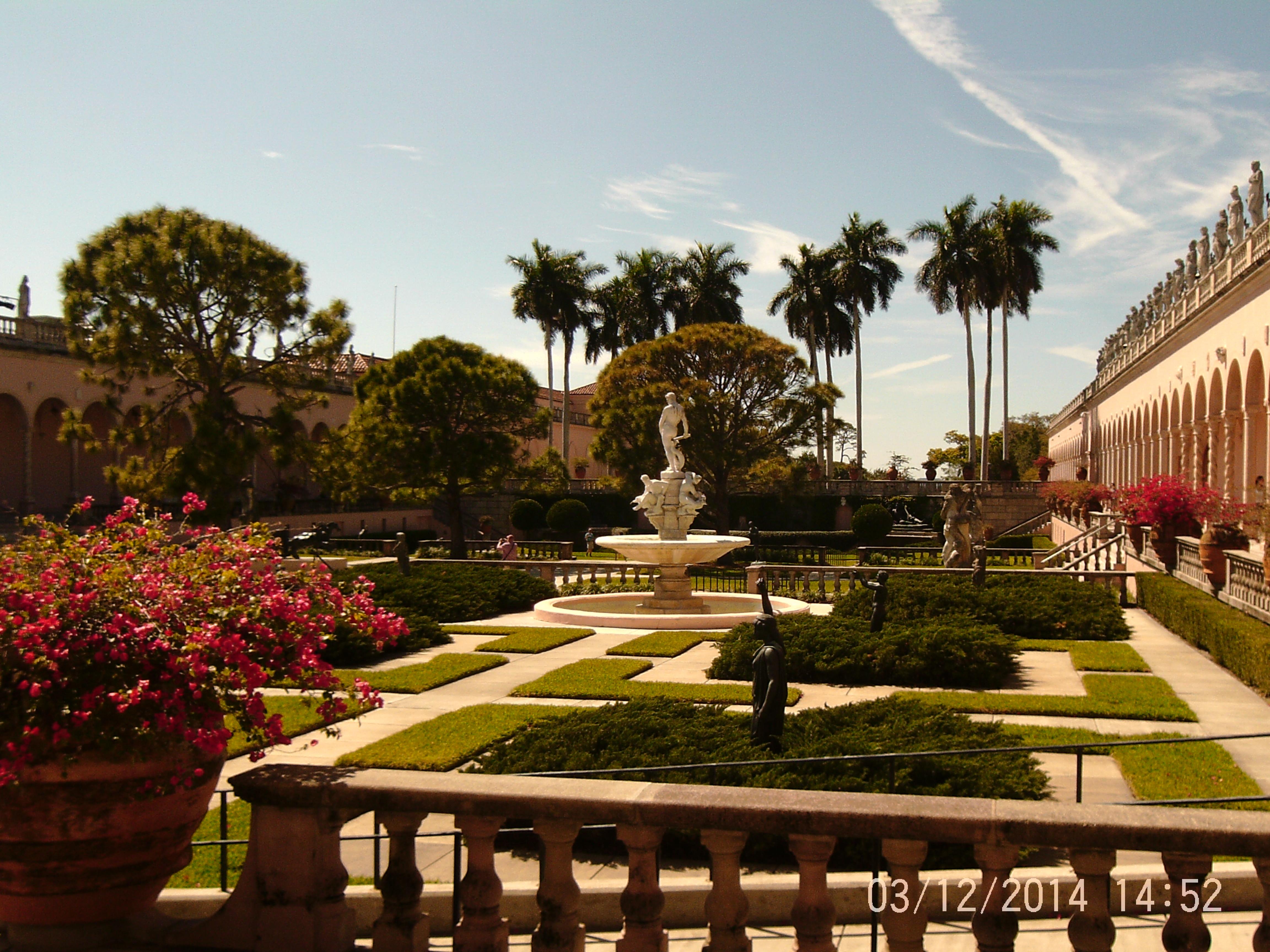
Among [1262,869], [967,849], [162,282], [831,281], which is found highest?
[831,281]

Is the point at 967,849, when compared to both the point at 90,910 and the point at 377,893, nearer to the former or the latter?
the point at 377,893

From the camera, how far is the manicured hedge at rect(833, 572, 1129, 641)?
20016 millimetres

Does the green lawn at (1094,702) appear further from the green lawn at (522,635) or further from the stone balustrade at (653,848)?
the stone balustrade at (653,848)

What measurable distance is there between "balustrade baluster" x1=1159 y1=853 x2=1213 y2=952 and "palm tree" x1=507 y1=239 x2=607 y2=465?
5864 centimetres

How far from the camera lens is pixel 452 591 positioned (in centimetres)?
2452

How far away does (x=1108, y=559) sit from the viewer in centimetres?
3014

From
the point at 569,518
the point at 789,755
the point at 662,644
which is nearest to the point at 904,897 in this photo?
the point at 789,755

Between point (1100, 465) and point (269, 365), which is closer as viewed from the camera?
point (269, 365)

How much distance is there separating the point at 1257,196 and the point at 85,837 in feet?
115

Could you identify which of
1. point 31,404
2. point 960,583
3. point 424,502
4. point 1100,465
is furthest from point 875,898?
point 1100,465

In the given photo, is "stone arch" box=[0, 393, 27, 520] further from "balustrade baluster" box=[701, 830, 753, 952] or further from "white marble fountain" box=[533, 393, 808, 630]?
"balustrade baluster" box=[701, 830, 753, 952]

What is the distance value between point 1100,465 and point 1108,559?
39.0 metres

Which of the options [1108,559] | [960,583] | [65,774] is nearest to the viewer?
[65,774]

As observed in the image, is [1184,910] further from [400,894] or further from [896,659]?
[896,659]
